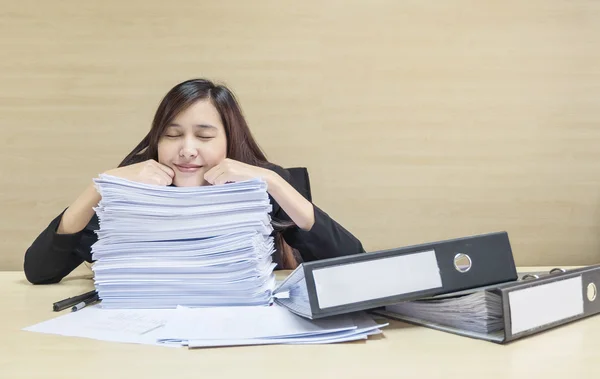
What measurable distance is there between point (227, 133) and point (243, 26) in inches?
36.1

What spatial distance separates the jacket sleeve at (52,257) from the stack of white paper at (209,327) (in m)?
0.33

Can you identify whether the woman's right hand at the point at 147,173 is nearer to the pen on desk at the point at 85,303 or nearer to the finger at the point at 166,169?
the finger at the point at 166,169

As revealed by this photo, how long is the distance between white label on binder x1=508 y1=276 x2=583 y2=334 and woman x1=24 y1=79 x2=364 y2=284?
517 millimetres

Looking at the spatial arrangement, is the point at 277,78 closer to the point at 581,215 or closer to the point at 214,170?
the point at 214,170

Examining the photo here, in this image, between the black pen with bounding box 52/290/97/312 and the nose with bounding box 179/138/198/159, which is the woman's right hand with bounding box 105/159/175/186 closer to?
the nose with bounding box 179/138/198/159

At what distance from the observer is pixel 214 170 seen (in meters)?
1.11

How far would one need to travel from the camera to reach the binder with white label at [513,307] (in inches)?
29.6

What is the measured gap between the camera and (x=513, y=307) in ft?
2.45

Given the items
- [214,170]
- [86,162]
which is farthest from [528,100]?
[86,162]

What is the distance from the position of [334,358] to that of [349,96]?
157 cm

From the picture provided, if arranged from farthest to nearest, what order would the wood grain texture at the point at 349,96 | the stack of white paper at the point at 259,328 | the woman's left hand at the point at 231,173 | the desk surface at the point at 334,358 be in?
the wood grain texture at the point at 349,96, the woman's left hand at the point at 231,173, the stack of white paper at the point at 259,328, the desk surface at the point at 334,358

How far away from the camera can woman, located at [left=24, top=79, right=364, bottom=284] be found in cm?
116

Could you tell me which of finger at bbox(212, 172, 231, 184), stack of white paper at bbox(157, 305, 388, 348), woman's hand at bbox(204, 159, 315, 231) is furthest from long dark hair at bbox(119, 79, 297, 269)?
stack of white paper at bbox(157, 305, 388, 348)

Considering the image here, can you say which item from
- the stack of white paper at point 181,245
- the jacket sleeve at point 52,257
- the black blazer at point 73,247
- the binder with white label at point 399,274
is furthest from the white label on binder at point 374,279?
the jacket sleeve at point 52,257
